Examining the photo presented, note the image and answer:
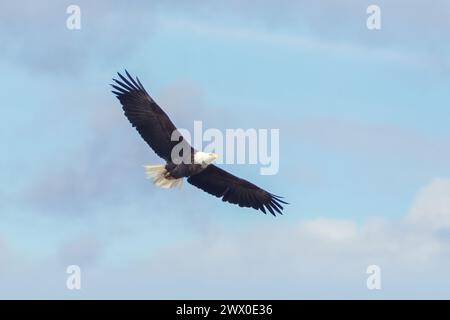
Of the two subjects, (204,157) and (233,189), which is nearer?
(204,157)

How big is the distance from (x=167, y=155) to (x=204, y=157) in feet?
2.16

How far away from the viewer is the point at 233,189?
68.5 feet

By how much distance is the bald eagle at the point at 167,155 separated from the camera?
770 inches

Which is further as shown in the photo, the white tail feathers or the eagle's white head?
the white tail feathers

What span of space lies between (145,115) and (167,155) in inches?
32.1

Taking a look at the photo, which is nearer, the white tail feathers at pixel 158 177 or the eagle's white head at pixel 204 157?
the eagle's white head at pixel 204 157

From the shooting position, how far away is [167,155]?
19.8 metres

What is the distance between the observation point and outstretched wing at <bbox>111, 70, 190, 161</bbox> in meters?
19.5

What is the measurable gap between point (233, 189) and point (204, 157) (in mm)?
1399

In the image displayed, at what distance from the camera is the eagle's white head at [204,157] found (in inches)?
777
